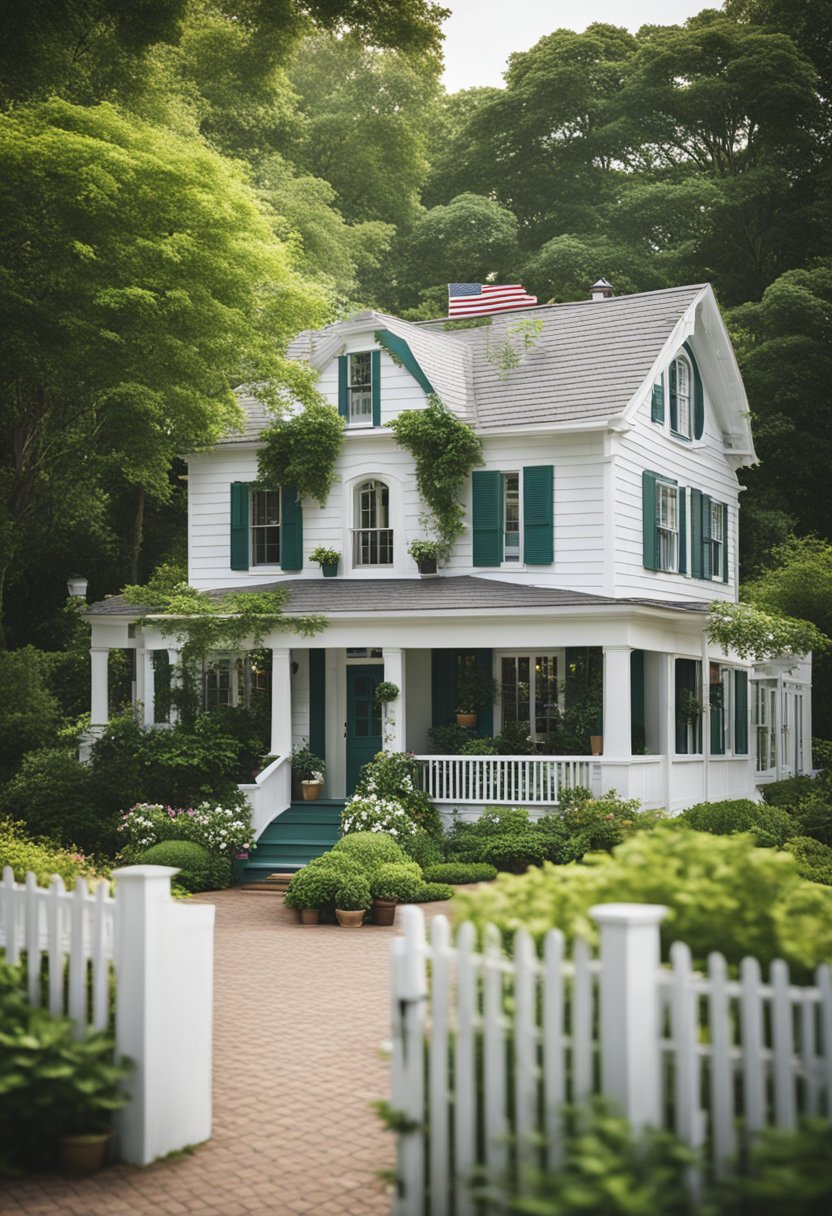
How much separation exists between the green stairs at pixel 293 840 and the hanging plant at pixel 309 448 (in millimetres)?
5822

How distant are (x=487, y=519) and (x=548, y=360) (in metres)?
3.56

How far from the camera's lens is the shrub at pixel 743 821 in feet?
59.7

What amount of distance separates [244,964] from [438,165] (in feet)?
126

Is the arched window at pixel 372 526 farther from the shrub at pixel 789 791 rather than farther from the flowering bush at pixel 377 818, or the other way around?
→ the shrub at pixel 789 791

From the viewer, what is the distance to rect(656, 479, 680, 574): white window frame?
24.4 m

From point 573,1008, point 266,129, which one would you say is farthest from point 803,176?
point 573,1008

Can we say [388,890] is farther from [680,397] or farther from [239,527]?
[680,397]

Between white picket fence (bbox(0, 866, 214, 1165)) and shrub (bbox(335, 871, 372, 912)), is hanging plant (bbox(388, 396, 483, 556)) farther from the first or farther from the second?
white picket fence (bbox(0, 866, 214, 1165))

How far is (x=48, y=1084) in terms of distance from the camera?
645cm

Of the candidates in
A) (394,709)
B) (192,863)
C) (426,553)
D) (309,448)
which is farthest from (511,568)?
(192,863)

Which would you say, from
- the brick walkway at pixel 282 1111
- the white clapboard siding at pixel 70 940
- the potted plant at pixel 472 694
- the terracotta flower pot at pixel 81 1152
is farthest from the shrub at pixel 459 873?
the terracotta flower pot at pixel 81 1152

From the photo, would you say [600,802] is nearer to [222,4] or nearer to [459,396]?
[459,396]

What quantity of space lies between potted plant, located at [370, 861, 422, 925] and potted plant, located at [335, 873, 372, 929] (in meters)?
0.20

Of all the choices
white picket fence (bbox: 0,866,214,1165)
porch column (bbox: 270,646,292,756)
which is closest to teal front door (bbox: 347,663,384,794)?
porch column (bbox: 270,646,292,756)
